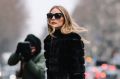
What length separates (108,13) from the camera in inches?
4043

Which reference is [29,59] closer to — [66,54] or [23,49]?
[23,49]

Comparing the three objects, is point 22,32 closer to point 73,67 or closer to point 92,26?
point 92,26

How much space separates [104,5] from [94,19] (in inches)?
103

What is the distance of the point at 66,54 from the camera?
27.6ft

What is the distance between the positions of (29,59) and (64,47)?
73 cm

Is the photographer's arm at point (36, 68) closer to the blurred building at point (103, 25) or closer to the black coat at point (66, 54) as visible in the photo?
the black coat at point (66, 54)

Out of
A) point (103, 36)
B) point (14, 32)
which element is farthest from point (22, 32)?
point (103, 36)

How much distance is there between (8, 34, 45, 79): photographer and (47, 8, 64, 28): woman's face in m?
0.48

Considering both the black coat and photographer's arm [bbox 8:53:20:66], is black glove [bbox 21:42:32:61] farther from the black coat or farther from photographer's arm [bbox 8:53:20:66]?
the black coat

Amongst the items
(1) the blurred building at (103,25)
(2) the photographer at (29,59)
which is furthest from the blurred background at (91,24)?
(2) the photographer at (29,59)

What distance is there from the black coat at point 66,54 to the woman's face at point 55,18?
0.08 m

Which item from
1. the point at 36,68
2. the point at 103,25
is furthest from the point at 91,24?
the point at 36,68

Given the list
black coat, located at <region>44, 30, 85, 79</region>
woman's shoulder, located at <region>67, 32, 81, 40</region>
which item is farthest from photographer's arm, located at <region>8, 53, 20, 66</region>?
woman's shoulder, located at <region>67, 32, 81, 40</region>

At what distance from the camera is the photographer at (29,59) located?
8766 millimetres
